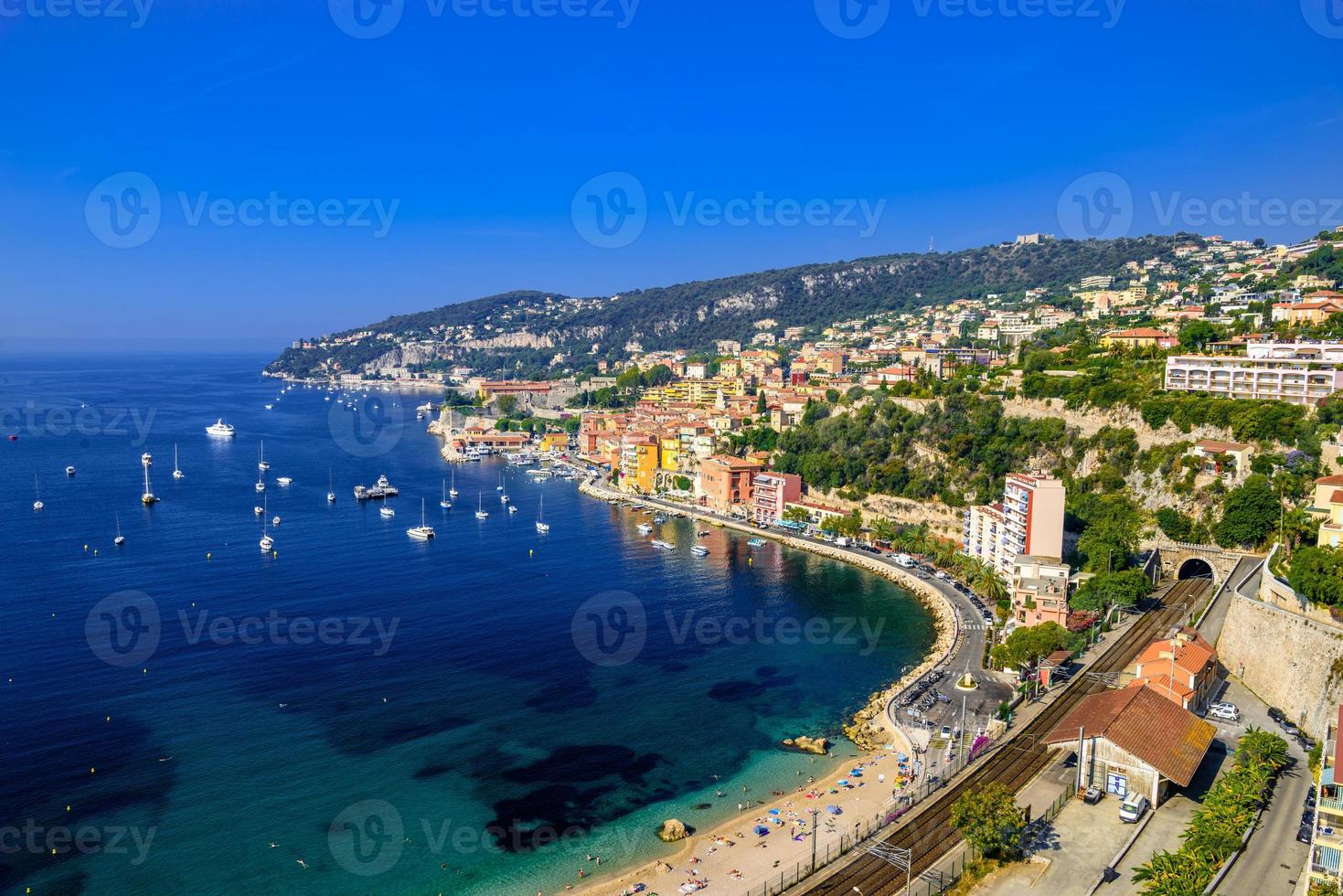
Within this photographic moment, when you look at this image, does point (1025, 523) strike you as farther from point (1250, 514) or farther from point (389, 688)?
point (389, 688)

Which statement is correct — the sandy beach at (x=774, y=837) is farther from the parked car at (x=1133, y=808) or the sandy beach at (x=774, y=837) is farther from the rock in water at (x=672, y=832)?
the parked car at (x=1133, y=808)

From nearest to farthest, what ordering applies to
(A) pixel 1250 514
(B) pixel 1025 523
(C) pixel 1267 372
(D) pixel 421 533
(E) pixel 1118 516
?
(A) pixel 1250 514
(B) pixel 1025 523
(E) pixel 1118 516
(C) pixel 1267 372
(D) pixel 421 533

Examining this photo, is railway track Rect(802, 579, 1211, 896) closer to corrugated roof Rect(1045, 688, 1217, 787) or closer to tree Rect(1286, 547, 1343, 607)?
corrugated roof Rect(1045, 688, 1217, 787)

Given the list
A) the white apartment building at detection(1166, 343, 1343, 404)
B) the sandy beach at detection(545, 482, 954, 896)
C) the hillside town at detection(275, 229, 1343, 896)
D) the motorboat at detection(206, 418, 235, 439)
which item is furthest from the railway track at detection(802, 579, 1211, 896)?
the motorboat at detection(206, 418, 235, 439)

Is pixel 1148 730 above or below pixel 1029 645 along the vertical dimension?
above

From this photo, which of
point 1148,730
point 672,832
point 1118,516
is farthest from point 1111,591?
point 672,832

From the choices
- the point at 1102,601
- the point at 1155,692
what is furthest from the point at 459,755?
the point at 1102,601
